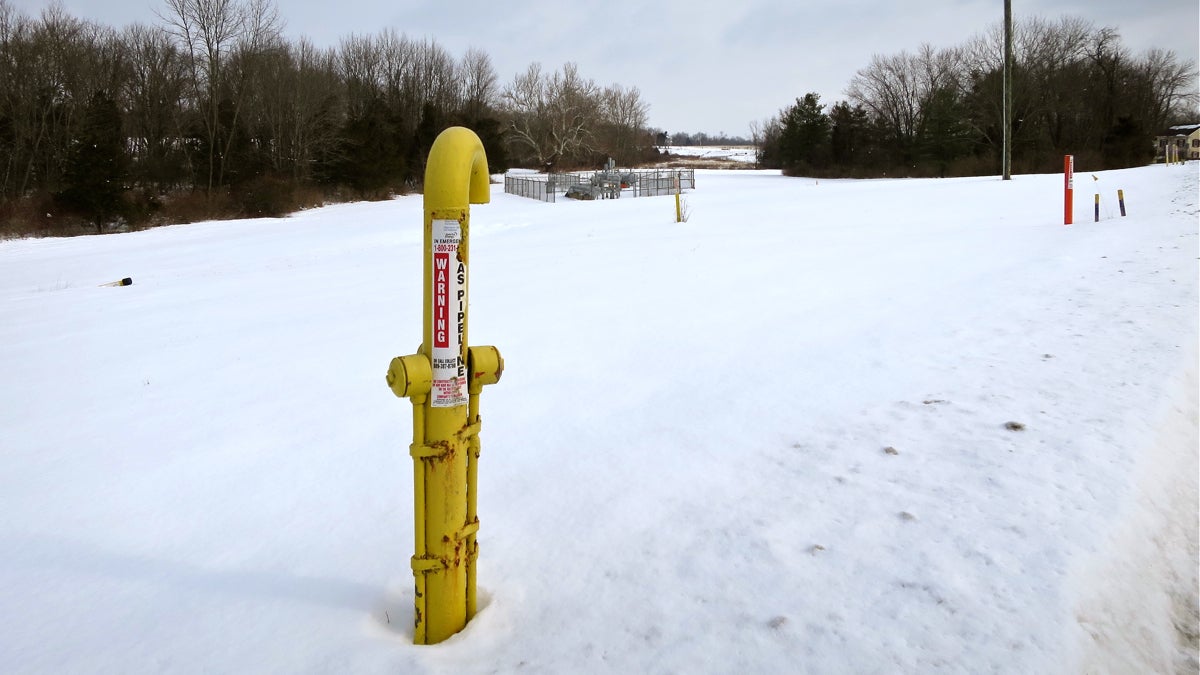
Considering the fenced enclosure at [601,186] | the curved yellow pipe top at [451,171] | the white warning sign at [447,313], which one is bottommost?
the white warning sign at [447,313]

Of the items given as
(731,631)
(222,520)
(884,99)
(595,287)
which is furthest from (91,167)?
(884,99)

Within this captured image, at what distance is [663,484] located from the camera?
3561 mm

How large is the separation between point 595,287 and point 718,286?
61.8 inches

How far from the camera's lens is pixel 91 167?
2878 cm

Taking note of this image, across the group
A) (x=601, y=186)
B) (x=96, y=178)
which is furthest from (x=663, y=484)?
(x=601, y=186)

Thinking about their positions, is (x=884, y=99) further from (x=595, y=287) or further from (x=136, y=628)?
(x=136, y=628)

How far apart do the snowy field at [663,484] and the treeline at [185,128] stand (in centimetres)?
2694

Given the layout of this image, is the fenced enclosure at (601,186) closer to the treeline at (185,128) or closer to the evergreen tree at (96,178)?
the treeline at (185,128)

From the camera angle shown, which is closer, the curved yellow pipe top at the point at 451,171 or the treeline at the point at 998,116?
the curved yellow pipe top at the point at 451,171

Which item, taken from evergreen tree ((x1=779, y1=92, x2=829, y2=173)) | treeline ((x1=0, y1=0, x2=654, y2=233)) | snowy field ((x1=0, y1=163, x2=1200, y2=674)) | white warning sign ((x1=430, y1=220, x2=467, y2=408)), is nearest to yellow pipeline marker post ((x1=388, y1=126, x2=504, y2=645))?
white warning sign ((x1=430, y1=220, x2=467, y2=408))

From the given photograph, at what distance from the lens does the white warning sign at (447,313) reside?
7.18 ft

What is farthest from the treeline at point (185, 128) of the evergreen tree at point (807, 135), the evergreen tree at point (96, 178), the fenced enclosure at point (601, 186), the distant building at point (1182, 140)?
the distant building at point (1182, 140)

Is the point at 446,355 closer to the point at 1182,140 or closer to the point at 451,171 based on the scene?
the point at 451,171

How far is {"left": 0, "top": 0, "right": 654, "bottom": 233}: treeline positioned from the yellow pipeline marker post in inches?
1258
